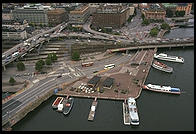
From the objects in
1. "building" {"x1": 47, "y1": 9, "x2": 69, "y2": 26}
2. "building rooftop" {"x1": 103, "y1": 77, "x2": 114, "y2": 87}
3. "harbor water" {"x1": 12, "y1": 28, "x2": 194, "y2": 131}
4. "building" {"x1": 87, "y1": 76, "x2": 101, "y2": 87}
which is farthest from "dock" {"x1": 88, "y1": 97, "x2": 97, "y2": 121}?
"building" {"x1": 47, "y1": 9, "x2": 69, "y2": 26}

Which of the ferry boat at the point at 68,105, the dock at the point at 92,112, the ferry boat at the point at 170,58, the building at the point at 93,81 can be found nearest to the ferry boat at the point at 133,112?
the dock at the point at 92,112

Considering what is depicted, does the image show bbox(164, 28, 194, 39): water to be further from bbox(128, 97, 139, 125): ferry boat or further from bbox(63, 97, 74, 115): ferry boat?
bbox(63, 97, 74, 115): ferry boat

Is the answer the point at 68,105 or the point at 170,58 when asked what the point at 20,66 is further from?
the point at 170,58

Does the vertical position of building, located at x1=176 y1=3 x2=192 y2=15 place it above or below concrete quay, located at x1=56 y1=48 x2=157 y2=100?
above

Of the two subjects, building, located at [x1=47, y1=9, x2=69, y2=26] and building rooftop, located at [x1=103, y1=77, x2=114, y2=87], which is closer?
building rooftop, located at [x1=103, y1=77, x2=114, y2=87]

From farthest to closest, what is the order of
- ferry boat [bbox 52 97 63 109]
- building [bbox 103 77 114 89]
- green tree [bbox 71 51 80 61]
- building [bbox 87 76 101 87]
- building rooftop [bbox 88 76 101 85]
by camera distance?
green tree [bbox 71 51 80 61], building rooftop [bbox 88 76 101 85], building [bbox 87 76 101 87], building [bbox 103 77 114 89], ferry boat [bbox 52 97 63 109]

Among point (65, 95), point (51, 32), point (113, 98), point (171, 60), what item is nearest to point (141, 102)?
point (113, 98)

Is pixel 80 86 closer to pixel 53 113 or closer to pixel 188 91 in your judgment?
pixel 53 113
